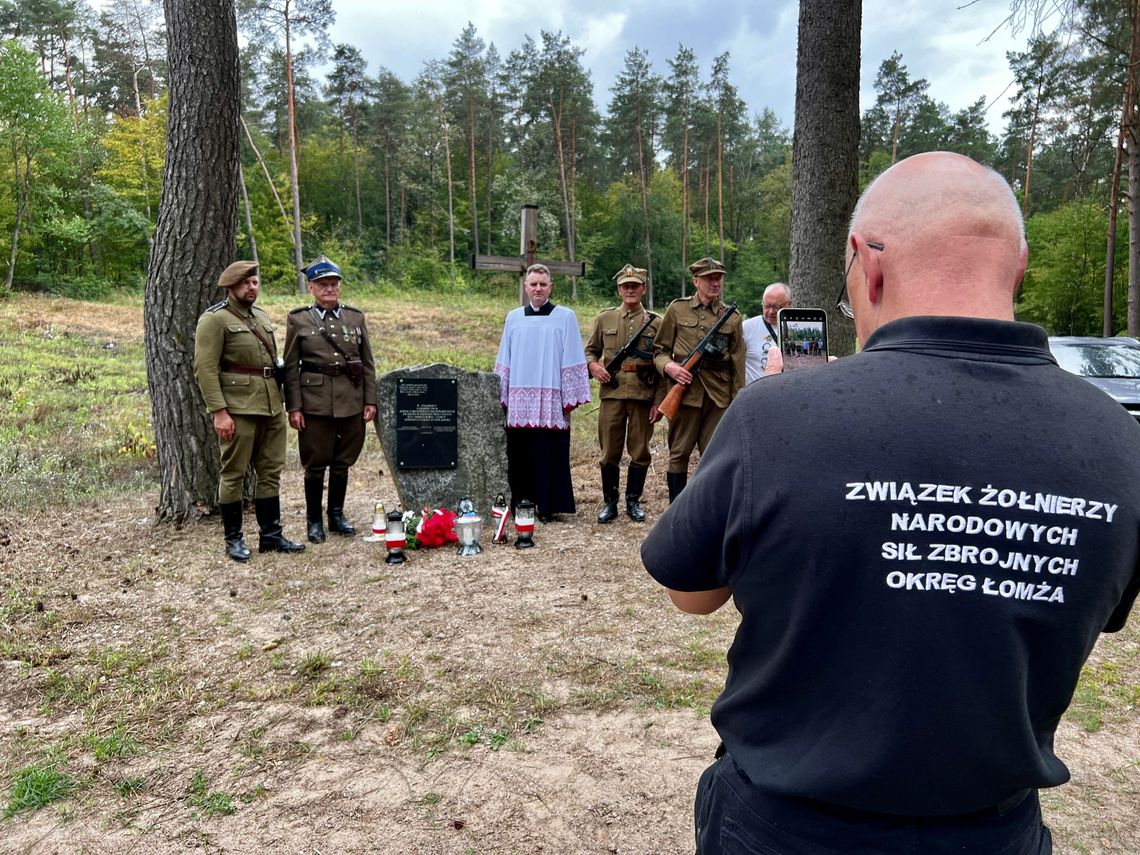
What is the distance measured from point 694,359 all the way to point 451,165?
115 ft

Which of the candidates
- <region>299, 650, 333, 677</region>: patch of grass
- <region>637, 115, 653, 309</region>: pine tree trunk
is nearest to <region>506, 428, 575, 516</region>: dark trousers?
<region>299, 650, 333, 677</region>: patch of grass

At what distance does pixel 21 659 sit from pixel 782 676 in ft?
13.8

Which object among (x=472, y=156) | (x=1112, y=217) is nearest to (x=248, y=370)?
(x=1112, y=217)

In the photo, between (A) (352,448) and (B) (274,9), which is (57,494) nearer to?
(A) (352,448)

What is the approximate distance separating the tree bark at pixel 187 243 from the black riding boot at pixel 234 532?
791 millimetres

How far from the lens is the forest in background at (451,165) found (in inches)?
1010

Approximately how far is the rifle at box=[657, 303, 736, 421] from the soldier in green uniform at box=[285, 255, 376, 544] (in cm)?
229

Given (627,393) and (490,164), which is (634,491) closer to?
(627,393)

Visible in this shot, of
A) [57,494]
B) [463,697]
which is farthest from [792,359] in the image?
[57,494]

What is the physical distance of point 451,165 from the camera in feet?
125

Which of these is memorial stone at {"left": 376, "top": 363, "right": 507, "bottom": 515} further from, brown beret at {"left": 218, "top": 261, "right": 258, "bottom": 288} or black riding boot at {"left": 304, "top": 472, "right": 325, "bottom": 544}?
brown beret at {"left": 218, "top": 261, "right": 258, "bottom": 288}

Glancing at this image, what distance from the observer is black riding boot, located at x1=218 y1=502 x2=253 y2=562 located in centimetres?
527

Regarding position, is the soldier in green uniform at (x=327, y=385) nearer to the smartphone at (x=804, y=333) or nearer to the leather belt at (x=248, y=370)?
the leather belt at (x=248, y=370)

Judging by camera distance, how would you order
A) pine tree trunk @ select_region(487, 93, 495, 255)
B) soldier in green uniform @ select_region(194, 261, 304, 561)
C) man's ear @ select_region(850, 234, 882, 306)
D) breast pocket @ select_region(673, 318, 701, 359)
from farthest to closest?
pine tree trunk @ select_region(487, 93, 495, 255) → breast pocket @ select_region(673, 318, 701, 359) → soldier in green uniform @ select_region(194, 261, 304, 561) → man's ear @ select_region(850, 234, 882, 306)
